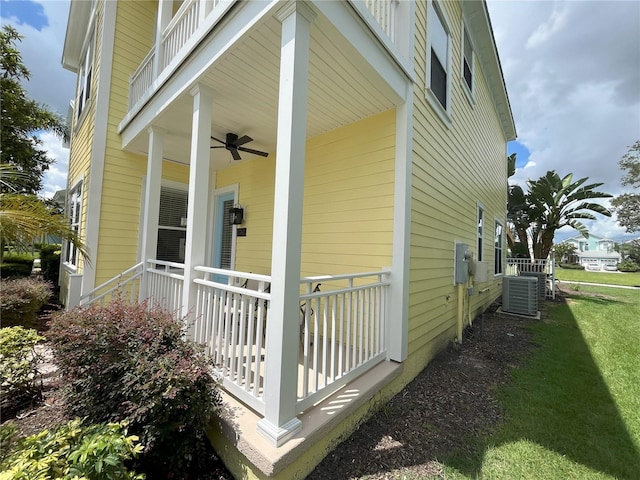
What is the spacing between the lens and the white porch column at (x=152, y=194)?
432 cm

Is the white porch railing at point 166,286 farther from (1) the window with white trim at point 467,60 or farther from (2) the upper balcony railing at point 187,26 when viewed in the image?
(1) the window with white trim at point 467,60

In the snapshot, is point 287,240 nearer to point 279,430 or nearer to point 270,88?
point 279,430

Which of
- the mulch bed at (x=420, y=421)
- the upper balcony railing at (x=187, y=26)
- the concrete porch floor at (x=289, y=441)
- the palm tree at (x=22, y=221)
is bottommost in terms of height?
the mulch bed at (x=420, y=421)

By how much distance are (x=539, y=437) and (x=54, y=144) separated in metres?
16.4

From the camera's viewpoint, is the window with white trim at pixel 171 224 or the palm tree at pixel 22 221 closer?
the palm tree at pixel 22 221

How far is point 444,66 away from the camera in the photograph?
4891 millimetres

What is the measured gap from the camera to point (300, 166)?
2.16 metres

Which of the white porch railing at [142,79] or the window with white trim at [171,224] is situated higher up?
the white porch railing at [142,79]

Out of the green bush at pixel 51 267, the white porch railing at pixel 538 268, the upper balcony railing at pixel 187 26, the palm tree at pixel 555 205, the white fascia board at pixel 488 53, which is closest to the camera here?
the upper balcony railing at pixel 187 26

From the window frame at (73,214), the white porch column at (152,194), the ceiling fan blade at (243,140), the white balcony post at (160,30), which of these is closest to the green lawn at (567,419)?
the ceiling fan blade at (243,140)

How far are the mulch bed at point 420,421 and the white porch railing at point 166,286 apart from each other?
1.26 m

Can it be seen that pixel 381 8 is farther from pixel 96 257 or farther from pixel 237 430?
pixel 96 257

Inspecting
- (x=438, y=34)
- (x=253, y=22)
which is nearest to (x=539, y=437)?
(x=253, y=22)

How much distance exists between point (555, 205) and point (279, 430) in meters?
15.3
